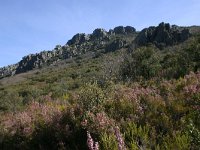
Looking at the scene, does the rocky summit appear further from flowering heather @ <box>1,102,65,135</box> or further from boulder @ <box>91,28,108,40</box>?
flowering heather @ <box>1,102,65,135</box>

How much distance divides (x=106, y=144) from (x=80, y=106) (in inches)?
105

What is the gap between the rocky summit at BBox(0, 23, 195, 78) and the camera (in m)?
79.8

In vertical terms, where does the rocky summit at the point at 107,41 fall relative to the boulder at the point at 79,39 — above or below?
below

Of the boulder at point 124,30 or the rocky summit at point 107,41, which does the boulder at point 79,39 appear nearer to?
the rocky summit at point 107,41

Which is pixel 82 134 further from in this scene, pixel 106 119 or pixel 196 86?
pixel 196 86

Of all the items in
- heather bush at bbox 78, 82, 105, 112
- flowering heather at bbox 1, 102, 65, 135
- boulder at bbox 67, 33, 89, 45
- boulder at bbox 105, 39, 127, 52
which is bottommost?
flowering heather at bbox 1, 102, 65, 135

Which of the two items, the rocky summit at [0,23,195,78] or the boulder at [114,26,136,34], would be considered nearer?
the rocky summit at [0,23,195,78]

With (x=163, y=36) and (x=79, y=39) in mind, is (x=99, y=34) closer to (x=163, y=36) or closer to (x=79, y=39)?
(x=79, y=39)

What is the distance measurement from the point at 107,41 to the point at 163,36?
5151 cm

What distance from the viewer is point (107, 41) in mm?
130875

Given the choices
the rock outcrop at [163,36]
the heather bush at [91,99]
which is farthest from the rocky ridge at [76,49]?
the heather bush at [91,99]

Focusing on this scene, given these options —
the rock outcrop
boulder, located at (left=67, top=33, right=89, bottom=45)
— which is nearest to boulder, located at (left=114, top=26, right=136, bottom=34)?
boulder, located at (left=67, top=33, right=89, bottom=45)

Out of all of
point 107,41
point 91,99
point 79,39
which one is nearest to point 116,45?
point 107,41

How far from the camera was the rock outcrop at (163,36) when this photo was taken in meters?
77.8
